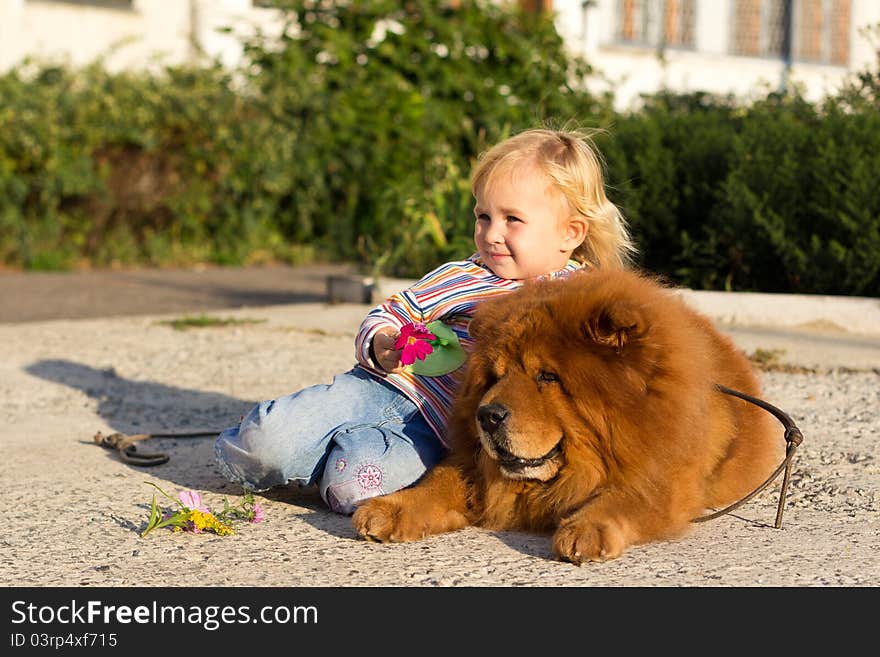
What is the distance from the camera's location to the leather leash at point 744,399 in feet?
11.8

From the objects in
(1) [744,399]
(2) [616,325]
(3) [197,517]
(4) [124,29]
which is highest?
(4) [124,29]

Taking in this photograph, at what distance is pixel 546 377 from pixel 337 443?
38.9 inches

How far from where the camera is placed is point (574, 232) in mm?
4016

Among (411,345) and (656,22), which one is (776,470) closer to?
(411,345)

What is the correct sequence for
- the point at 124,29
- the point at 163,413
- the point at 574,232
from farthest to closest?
the point at 124,29
the point at 163,413
the point at 574,232

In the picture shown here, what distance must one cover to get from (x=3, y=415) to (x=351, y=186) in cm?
770

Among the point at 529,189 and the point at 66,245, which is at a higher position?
the point at 529,189

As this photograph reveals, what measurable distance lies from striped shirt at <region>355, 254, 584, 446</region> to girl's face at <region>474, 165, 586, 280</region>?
7cm

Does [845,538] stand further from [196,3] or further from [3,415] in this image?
[196,3]

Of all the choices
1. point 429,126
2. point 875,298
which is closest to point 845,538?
point 875,298

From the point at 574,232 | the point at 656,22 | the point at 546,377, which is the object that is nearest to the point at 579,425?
the point at 546,377

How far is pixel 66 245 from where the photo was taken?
472 inches

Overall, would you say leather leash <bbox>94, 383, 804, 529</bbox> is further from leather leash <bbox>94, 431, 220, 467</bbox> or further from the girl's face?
the girl's face

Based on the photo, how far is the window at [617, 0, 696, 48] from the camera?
2034 centimetres
